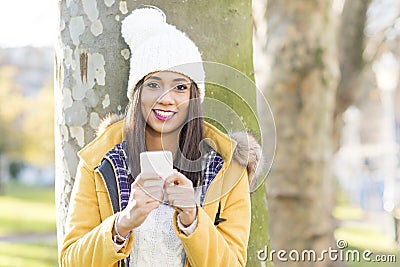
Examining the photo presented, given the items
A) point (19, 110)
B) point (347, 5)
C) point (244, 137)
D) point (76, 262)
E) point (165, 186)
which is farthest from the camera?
point (19, 110)

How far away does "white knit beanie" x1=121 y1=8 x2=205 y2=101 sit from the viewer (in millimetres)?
2072

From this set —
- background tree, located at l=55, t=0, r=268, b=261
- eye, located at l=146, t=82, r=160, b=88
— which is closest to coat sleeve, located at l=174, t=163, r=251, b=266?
eye, located at l=146, t=82, r=160, b=88

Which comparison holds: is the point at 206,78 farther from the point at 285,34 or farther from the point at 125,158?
the point at 285,34

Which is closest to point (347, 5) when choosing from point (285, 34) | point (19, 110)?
point (285, 34)

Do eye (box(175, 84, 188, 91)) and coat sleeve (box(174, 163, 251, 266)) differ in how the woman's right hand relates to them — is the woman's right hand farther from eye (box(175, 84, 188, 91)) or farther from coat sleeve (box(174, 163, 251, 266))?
eye (box(175, 84, 188, 91))

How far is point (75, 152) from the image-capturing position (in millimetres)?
2555

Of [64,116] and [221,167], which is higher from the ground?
[64,116]

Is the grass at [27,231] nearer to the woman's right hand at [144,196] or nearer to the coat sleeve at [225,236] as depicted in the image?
the coat sleeve at [225,236]

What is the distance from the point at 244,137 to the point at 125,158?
0.43 m

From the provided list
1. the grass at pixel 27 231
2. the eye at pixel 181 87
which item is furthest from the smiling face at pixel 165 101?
the grass at pixel 27 231

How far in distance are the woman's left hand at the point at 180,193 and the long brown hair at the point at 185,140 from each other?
274mm

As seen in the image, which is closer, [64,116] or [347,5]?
[64,116]

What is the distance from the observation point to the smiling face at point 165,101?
203 centimetres

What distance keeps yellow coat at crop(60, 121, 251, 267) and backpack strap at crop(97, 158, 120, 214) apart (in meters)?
0.02
